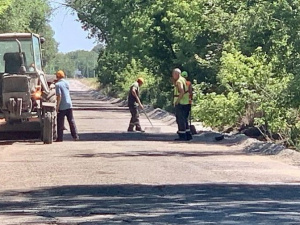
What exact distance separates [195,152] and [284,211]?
10.2 meters

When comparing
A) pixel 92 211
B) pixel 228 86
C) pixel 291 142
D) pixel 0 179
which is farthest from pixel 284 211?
→ pixel 228 86

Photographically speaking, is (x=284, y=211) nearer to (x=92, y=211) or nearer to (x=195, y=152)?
(x=92, y=211)

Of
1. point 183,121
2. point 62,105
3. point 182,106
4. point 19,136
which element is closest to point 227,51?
point 182,106

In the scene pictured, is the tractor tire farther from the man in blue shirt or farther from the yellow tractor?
the man in blue shirt

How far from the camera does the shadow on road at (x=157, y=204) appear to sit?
40.8 feet

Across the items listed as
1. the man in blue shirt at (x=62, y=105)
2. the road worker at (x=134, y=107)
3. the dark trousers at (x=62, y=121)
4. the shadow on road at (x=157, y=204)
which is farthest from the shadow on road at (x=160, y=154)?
the road worker at (x=134, y=107)

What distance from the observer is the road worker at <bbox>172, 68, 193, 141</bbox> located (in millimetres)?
27766

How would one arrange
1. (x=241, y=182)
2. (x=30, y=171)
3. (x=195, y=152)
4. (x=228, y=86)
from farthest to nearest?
(x=228, y=86)
(x=195, y=152)
(x=30, y=171)
(x=241, y=182)

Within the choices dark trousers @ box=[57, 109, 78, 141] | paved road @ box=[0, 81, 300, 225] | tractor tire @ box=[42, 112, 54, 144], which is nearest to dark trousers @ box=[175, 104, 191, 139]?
paved road @ box=[0, 81, 300, 225]

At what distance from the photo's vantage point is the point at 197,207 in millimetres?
13539

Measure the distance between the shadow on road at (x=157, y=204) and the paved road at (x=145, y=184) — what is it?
0.01m

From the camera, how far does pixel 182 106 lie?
28203 mm

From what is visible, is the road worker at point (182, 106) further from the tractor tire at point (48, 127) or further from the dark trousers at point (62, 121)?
the tractor tire at point (48, 127)

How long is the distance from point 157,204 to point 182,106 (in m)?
14.4
